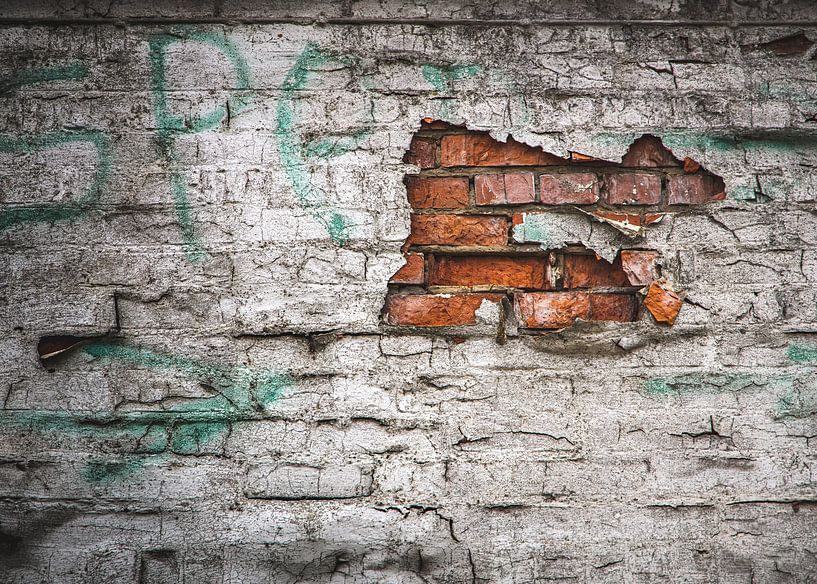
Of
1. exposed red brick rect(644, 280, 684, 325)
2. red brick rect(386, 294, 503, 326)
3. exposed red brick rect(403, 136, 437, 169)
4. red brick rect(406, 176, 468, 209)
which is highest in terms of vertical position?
exposed red brick rect(403, 136, 437, 169)

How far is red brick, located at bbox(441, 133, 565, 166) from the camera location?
1.39 metres

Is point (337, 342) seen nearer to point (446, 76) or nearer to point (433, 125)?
point (433, 125)

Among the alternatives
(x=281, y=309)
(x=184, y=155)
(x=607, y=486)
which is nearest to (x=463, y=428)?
(x=607, y=486)

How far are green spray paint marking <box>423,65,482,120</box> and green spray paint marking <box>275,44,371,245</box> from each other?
16 centimetres

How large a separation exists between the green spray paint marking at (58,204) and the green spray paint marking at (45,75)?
12 cm

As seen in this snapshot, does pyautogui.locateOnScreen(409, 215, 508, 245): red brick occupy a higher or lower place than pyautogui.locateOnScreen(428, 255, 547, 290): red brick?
higher

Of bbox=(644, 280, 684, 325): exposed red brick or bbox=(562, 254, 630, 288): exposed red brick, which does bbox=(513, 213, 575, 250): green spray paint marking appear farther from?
bbox=(644, 280, 684, 325): exposed red brick

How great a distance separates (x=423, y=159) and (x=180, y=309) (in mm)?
653

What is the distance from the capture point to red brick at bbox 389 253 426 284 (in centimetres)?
137

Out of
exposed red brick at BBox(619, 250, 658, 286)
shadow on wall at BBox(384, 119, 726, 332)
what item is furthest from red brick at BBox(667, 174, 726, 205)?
exposed red brick at BBox(619, 250, 658, 286)

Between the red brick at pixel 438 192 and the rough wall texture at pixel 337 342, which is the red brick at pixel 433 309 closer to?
the rough wall texture at pixel 337 342

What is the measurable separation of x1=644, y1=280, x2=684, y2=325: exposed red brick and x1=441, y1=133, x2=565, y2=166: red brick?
0.37 meters

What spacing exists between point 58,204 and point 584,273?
121 centimetres

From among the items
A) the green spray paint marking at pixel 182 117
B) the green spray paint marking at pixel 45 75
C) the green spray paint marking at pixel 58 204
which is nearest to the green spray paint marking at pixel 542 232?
the green spray paint marking at pixel 182 117
